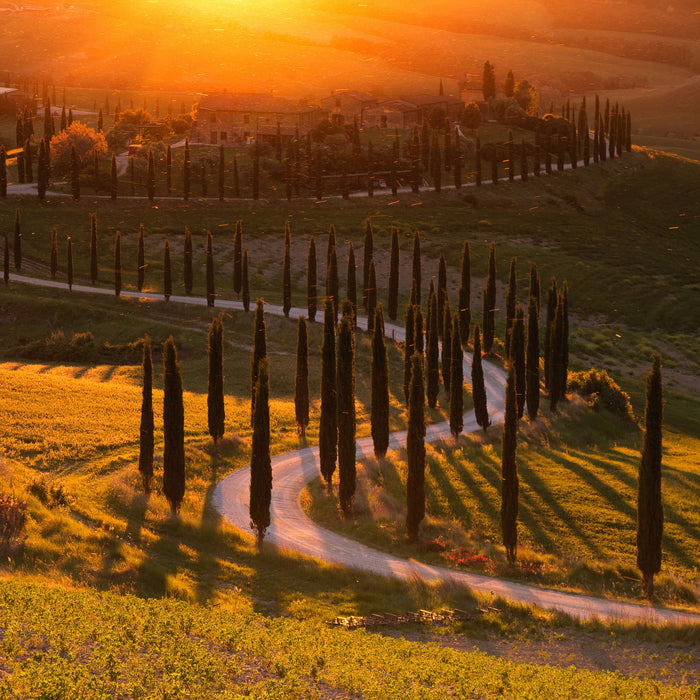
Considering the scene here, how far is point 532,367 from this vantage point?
6116 cm

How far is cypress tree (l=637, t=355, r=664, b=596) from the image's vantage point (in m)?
35.4

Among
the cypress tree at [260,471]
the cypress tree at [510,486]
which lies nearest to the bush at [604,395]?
the cypress tree at [510,486]

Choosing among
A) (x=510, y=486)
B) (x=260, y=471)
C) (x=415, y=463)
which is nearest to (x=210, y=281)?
(x=260, y=471)

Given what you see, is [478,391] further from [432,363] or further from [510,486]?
[510,486]

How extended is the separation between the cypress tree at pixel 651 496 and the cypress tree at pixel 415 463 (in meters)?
10.2

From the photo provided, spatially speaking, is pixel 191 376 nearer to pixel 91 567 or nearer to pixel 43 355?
pixel 43 355

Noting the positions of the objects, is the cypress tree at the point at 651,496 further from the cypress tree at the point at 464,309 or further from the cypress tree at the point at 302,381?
the cypress tree at the point at 464,309

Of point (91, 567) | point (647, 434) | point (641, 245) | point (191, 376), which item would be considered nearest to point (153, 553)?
point (91, 567)

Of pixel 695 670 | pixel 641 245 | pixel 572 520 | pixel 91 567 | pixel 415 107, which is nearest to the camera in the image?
pixel 695 670

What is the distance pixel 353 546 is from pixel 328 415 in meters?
10.1

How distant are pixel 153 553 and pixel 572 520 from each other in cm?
2156

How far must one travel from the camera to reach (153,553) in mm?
35125

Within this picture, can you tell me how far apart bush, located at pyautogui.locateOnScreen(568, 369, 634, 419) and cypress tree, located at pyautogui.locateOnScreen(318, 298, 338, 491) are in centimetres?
2452

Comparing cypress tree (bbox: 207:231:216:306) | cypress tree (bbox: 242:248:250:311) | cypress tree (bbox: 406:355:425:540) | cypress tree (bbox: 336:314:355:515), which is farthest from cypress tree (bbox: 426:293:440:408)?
cypress tree (bbox: 207:231:216:306)
